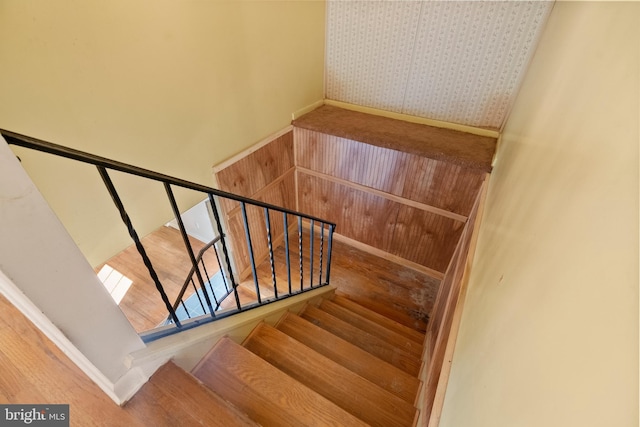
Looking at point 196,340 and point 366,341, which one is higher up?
point 196,340

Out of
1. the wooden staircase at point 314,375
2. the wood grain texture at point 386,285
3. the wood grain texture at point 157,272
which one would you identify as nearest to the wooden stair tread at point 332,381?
the wooden staircase at point 314,375

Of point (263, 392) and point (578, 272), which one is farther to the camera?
point (263, 392)

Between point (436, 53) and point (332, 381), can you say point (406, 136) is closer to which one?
point (436, 53)

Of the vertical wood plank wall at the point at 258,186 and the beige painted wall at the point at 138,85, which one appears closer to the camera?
the beige painted wall at the point at 138,85

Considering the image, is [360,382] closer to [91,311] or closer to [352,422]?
[352,422]

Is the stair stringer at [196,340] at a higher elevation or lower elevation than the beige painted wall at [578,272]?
lower

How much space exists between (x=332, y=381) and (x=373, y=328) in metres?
0.86

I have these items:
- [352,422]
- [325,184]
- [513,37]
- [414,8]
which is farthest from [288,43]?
[352,422]

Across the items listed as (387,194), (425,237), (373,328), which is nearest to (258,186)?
(387,194)

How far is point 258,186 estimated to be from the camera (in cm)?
272

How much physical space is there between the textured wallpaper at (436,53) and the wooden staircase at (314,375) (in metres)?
1.98

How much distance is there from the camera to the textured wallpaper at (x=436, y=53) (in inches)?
81.8

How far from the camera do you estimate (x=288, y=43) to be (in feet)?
7.79

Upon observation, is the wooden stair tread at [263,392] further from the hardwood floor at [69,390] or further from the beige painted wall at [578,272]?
the beige painted wall at [578,272]
